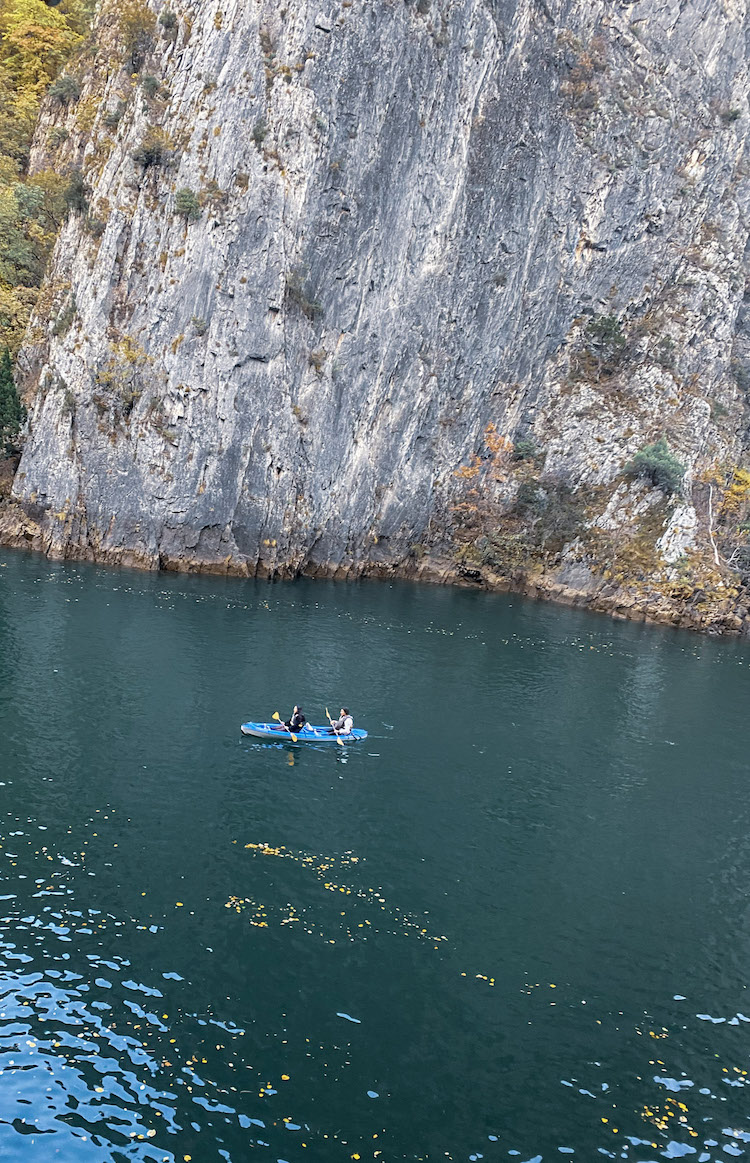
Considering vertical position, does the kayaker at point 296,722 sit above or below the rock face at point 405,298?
below

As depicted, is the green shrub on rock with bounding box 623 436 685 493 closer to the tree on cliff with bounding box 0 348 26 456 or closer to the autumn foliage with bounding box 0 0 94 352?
the tree on cliff with bounding box 0 348 26 456

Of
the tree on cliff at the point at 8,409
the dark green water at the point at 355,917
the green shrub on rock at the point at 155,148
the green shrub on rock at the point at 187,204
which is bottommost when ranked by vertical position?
the dark green water at the point at 355,917

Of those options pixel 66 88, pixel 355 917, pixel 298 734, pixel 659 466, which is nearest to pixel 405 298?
pixel 659 466

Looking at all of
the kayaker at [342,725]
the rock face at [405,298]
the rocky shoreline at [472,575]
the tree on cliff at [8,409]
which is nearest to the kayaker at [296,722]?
the kayaker at [342,725]

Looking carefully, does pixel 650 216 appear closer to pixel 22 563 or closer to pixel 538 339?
pixel 538 339

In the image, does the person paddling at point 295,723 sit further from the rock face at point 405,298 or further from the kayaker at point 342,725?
the rock face at point 405,298

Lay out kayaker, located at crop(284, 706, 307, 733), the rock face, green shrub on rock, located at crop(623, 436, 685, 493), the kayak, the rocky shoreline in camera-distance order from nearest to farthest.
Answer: the kayak
kayaker, located at crop(284, 706, 307, 733)
the rock face
the rocky shoreline
green shrub on rock, located at crop(623, 436, 685, 493)

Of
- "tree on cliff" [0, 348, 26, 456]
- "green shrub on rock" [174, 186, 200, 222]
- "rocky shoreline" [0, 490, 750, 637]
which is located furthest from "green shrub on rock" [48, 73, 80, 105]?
"rocky shoreline" [0, 490, 750, 637]
